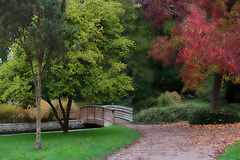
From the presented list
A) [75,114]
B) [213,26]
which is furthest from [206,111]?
[75,114]

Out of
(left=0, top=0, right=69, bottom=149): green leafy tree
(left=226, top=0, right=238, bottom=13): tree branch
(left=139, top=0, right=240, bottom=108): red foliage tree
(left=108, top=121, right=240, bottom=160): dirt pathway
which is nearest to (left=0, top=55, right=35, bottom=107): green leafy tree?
(left=0, top=0, right=69, bottom=149): green leafy tree

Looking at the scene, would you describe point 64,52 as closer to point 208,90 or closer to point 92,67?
point 92,67

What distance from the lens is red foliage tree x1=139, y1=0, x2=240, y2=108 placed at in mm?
9375

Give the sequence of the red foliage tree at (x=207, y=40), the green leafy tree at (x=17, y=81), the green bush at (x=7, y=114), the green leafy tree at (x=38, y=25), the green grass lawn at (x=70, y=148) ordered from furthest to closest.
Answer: the green bush at (x=7, y=114) < the green leafy tree at (x=17, y=81) < the red foliage tree at (x=207, y=40) < the green leafy tree at (x=38, y=25) < the green grass lawn at (x=70, y=148)

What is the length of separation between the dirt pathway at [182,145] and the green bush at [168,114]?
3489mm

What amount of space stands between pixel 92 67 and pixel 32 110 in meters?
6.21

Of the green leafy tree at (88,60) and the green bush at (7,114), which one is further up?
the green leafy tree at (88,60)

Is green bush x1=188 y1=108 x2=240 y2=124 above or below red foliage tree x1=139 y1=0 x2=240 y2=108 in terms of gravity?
below

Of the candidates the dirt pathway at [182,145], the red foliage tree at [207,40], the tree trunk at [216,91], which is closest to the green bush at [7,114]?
the dirt pathway at [182,145]

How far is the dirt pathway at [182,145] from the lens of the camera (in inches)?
285

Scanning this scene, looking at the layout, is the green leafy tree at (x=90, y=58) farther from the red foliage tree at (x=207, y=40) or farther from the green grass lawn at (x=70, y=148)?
the red foliage tree at (x=207, y=40)

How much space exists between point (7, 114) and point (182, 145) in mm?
10692

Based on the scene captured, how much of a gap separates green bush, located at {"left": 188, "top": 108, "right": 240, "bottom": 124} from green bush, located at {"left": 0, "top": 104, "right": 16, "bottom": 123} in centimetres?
1035

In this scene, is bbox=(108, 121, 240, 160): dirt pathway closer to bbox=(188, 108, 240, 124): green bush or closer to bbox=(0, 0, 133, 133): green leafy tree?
bbox=(188, 108, 240, 124): green bush
